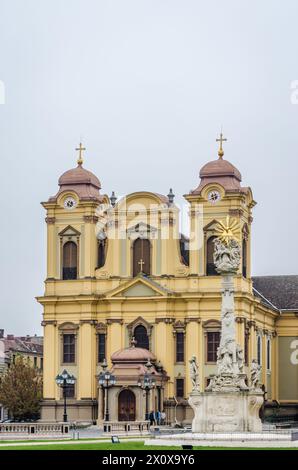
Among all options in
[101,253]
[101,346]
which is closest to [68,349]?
[101,346]

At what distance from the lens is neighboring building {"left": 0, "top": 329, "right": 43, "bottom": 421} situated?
128 metres

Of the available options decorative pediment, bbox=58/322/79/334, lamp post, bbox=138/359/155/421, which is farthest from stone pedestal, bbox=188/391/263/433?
decorative pediment, bbox=58/322/79/334

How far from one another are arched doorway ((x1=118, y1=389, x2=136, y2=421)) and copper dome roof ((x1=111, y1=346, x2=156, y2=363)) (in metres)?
2.23

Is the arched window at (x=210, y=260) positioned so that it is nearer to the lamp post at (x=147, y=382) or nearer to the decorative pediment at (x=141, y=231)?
the decorative pediment at (x=141, y=231)

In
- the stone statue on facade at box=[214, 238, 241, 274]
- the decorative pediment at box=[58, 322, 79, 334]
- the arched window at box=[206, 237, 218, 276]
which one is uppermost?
the arched window at box=[206, 237, 218, 276]

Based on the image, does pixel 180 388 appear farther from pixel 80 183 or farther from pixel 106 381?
pixel 80 183

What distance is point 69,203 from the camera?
9544 cm

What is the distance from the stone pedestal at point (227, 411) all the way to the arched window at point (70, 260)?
117 feet

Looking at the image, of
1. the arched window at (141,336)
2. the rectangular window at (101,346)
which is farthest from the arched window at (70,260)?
the arched window at (141,336)

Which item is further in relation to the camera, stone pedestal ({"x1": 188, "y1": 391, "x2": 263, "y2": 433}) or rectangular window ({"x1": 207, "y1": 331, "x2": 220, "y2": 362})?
rectangular window ({"x1": 207, "y1": 331, "x2": 220, "y2": 362})

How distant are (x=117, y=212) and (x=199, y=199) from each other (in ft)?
20.1

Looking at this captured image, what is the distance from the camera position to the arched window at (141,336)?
93.3 metres

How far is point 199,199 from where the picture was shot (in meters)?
92.2

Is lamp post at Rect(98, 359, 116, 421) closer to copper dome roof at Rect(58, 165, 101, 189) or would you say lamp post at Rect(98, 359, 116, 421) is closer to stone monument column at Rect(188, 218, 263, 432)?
copper dome roof at Rect(58, 165, 101, 189)
